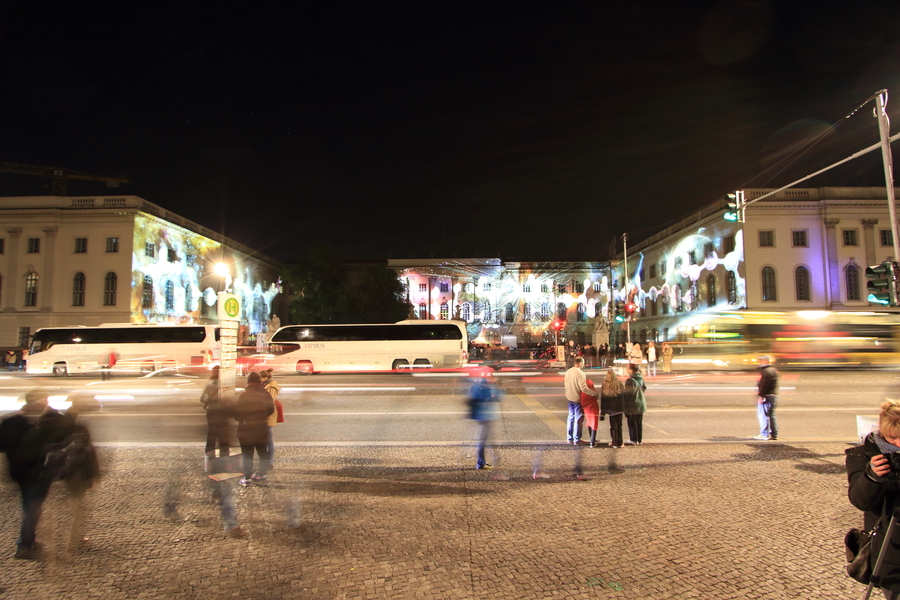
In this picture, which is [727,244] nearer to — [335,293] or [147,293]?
[335,293]

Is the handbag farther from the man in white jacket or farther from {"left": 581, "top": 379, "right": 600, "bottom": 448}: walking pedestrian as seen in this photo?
{"left": 581, "top": 379, "right": 600, "bottom": 448}: walking pedestrian

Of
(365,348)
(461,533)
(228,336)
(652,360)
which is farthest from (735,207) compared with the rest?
(365,348)

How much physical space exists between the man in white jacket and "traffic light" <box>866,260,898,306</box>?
10080mm

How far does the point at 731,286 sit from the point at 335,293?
127 feet

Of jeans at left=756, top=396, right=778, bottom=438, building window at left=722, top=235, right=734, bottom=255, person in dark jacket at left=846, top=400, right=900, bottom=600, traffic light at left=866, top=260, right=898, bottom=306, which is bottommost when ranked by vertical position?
jeans at left=756, top=396, right=778, bottom=438

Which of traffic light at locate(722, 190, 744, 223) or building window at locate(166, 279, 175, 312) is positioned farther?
building window at locate(166, 279, 175, 312)

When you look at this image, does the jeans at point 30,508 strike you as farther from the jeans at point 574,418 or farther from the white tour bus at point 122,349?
the white tour bus at point 122,349

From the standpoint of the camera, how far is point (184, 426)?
480 inches

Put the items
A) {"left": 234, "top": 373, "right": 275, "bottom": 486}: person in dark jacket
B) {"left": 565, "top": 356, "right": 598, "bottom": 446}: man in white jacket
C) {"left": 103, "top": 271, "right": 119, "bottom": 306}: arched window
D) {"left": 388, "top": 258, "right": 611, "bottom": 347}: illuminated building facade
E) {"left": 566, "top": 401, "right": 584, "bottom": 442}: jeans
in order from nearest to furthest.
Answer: {"left": 234, "top": 373, "right": 275, "bottom": 486}: person in dark jacket → {"left": 565, "top": 356, "right": 598, "bottom": 446}: man in white jacket → {"left": 566, "top": 401, "right": 584, "bottom": 442}: jeans → {"left": 103, "top": 271, "right": 119, "bottom": 306}: arched window → {"left": 388, "top": 258, "right": 611, "bottom": 347}: illuminated building facade

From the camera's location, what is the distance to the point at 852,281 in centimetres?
4441

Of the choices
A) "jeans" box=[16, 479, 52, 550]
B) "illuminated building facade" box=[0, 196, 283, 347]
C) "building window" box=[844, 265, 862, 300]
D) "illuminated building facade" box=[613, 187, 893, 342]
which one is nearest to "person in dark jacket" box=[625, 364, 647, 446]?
"jeans" box=[16, 479, 52, 550]

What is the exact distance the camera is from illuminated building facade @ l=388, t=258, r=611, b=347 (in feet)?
251

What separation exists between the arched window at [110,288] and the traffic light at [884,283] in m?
51.4

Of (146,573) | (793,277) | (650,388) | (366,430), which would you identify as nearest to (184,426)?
(366,430)
